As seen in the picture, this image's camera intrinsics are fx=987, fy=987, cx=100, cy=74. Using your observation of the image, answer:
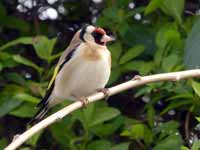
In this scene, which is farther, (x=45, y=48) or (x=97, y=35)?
(x=45, y=48)

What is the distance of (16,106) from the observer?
13.0ft

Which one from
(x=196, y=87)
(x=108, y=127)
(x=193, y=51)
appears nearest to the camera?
(x=193, y=51)

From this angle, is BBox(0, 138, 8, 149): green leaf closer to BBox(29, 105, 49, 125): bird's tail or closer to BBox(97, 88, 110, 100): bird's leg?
BBox(29, 105, 49, 125): bird's tail

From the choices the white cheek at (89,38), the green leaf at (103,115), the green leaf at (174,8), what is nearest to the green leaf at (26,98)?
the green leaf at (103,115)

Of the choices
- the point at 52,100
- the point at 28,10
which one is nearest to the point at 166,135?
the point at 52,100

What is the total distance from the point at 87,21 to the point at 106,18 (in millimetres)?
267

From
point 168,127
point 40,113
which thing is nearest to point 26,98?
point 40,113

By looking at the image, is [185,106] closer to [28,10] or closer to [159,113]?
[159,113]

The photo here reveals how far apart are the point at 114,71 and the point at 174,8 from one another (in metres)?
0.35

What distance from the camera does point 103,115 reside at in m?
3.81

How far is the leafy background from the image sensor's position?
12.7ft

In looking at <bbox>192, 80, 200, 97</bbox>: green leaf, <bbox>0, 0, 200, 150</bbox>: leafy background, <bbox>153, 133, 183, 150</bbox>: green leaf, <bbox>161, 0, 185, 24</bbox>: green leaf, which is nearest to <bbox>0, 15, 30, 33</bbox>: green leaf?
<bbox>0, 0, 200, 150</bbox>: leafy background

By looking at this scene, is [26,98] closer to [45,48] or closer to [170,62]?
[45,48]

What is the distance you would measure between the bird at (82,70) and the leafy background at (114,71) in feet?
0.38
